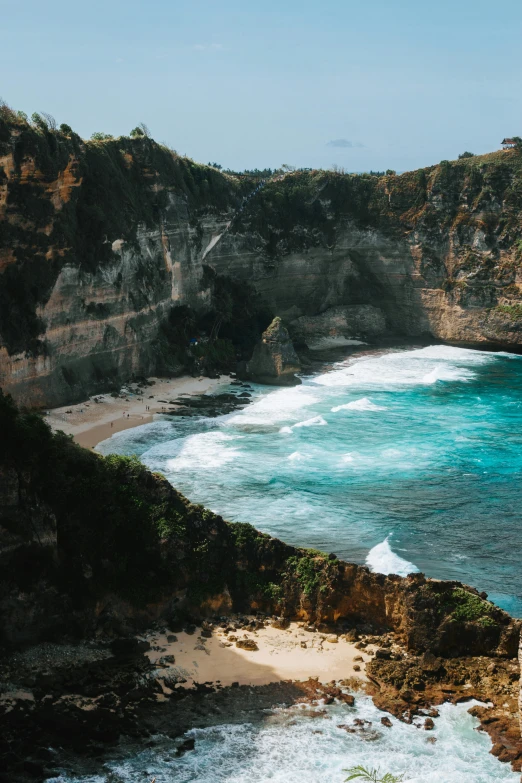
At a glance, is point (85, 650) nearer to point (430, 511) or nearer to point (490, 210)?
point (430, 511)

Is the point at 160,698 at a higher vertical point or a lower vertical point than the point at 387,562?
higher

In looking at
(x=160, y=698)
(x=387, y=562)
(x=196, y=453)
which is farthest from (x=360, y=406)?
(x=160, y=698)

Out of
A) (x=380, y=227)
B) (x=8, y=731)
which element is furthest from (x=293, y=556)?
(x=380, y=227)

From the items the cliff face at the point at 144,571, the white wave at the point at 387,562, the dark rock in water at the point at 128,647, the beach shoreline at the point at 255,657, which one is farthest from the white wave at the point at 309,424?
the dark rock in water at the point at 128,647

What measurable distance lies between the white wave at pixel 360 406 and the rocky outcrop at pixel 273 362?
6.45 meters

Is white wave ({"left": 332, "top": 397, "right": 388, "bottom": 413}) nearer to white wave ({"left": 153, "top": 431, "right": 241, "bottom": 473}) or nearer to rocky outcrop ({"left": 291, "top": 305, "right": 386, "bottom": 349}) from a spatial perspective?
white wave ({"left": 153, "top": 431, "right": 241, "bottom": 473})

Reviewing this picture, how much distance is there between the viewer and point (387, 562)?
35500 millimetres

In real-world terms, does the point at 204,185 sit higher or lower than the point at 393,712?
higher

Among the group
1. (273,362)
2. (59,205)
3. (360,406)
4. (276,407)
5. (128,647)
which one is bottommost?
(128,647)

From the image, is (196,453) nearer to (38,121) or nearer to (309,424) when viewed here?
(309,424)

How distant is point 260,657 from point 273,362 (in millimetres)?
40016

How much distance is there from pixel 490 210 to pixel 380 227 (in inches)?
396

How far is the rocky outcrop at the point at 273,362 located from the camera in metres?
65.1

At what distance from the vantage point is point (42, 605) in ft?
84.8
